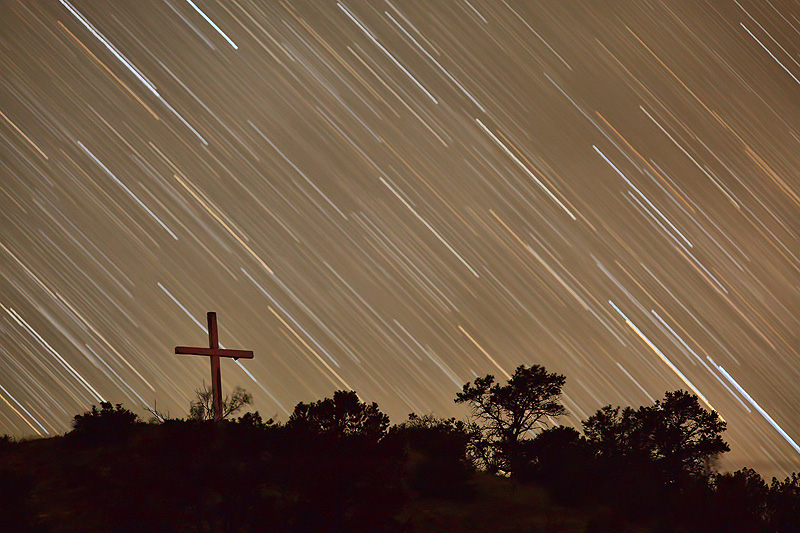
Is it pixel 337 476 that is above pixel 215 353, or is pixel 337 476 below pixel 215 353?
below

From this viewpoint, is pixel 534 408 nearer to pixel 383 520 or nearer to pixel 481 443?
pixel 481 443

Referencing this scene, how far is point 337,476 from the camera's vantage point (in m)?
15.9

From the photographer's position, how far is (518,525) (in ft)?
57.6

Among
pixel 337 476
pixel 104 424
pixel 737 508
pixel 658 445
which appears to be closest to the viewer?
pixel 337 476

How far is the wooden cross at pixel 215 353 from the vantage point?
22.8 metres

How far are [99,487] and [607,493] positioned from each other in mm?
14225

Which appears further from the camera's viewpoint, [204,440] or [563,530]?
[204,440]

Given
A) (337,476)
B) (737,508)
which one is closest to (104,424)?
(337,476)

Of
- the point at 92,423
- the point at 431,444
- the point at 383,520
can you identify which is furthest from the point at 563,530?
the point at 92,423

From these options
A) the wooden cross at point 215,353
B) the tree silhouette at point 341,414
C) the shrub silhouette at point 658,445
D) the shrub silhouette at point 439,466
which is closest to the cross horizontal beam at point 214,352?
the wooden cross at point 215,353

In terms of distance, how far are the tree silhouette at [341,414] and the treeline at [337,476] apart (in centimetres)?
7

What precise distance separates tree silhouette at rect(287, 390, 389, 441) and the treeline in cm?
7

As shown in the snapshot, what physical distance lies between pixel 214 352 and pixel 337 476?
9353mm

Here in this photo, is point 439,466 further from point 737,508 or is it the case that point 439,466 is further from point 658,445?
point 658,445
